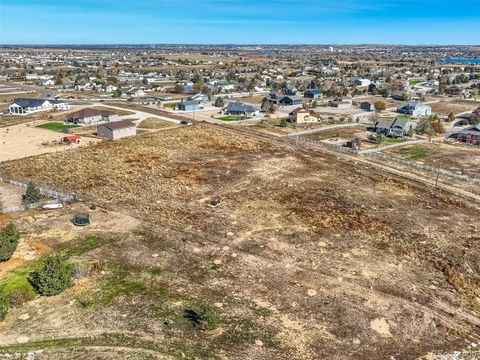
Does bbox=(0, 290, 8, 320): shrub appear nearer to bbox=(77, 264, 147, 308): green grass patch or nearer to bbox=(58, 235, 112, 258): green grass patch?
bbox=(77, 264, 147, 308): green grass patch

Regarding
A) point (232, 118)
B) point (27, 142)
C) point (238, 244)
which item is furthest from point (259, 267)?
point (232, 118)

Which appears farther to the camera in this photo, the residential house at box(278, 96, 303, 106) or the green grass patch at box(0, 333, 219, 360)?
the residential house at box(278, 96, 303, 106)

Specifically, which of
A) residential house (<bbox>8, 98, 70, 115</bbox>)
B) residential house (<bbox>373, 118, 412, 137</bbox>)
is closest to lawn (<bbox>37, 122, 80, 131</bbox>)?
residential house (<bbox>8, 98, 70, 115</bbox>)

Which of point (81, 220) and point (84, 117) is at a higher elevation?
point (84, 117)

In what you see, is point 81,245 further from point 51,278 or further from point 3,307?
point 3,307

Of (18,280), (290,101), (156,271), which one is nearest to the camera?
(18,280)

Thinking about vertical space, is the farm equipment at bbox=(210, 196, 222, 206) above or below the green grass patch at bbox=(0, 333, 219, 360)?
above

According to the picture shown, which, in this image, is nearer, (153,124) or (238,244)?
(238,244)

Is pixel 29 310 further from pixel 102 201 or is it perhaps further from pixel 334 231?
pixel 334 231
